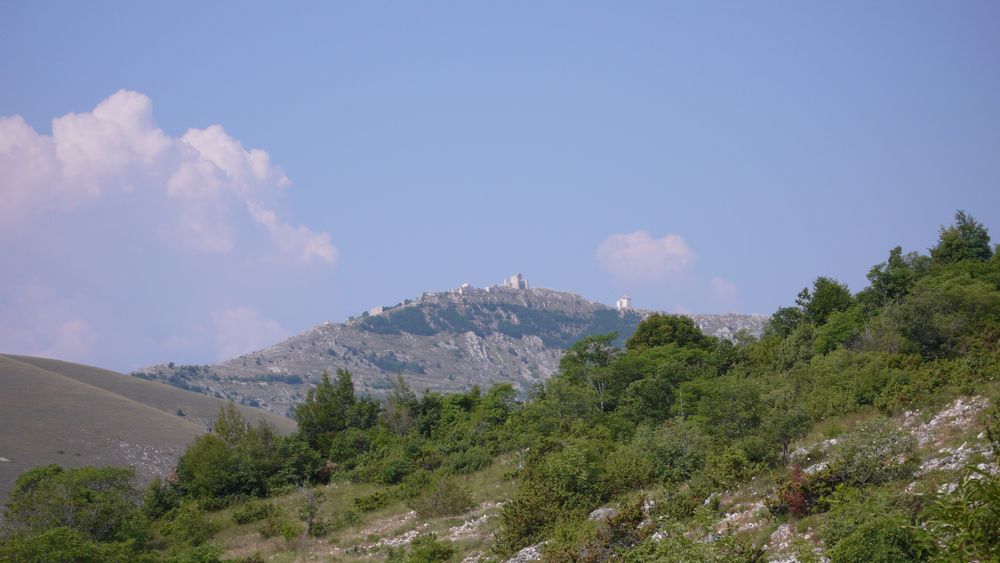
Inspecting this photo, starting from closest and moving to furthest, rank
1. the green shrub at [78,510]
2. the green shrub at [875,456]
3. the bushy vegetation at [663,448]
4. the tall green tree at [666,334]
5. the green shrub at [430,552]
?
the bushy vegetation at [663,448] → the green shrub at [875,456] → the green shrub at [430,552] → the green shrub at [78,510] → the tall green tree at [666,334]

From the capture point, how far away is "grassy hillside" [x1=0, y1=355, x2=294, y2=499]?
52.3 metres

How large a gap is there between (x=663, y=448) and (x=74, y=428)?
4849cm

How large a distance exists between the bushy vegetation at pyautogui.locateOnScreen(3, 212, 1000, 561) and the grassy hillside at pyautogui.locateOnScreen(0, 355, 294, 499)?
9693mm

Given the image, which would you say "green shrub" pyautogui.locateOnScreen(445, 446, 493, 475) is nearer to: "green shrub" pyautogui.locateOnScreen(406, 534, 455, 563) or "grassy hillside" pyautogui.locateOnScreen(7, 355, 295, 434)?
"green shrub" pyautogui.locateOnScreen(406, 534, 455, 563)

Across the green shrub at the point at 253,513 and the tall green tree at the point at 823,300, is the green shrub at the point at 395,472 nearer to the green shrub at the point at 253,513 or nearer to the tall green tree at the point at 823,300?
the green shrub at the point at 253,513

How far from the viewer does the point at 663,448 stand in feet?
88.2

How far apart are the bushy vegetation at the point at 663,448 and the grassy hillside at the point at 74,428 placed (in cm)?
969

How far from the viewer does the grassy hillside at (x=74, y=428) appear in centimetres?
5234

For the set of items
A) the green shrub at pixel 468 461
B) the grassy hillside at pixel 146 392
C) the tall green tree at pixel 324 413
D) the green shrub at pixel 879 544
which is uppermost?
the grassy hillside at pixel 146 392

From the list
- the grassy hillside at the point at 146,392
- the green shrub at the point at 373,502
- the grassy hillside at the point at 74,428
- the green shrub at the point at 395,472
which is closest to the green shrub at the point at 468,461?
the green shrub at the point at 395,472

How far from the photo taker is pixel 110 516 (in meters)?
35.5

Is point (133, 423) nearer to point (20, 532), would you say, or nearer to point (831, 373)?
point (20, 532)

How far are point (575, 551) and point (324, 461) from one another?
30634 millimetres

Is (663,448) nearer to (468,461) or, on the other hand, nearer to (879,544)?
(879,544)
